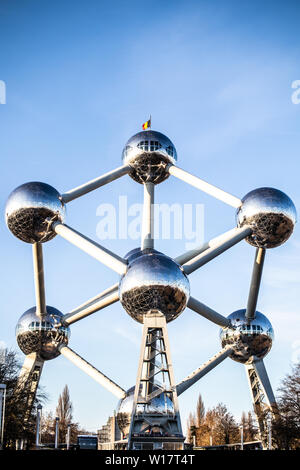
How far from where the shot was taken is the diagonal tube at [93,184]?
21.7 metres

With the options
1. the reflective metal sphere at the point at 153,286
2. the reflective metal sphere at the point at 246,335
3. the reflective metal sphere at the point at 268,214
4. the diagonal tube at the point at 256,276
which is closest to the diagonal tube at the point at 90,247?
the reflective metal sphere at the point at 153,286

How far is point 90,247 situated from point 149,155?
5.15 m

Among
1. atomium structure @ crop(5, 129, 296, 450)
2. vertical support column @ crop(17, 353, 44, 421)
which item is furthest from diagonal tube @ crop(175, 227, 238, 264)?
vertical support column @ crop(17, 353, 44, 421)

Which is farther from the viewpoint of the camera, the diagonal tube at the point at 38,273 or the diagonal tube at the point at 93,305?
the diagonal tube at the point at 38,273

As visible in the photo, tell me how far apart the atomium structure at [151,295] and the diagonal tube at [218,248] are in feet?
0.11

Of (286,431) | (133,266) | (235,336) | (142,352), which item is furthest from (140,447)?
(286,431)

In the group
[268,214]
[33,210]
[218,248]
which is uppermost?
[33,210]

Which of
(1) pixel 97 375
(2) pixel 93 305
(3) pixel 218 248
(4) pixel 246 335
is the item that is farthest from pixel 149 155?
(1) pixel 97 375

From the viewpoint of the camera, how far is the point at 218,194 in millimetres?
21609

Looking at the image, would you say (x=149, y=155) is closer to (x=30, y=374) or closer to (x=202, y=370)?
(x=202, y=370)

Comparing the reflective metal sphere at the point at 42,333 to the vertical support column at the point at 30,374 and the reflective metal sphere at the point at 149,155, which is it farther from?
the reflective metal sphere at the point at 149,155

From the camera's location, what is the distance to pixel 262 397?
2608cm

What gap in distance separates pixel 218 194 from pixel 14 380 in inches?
396
